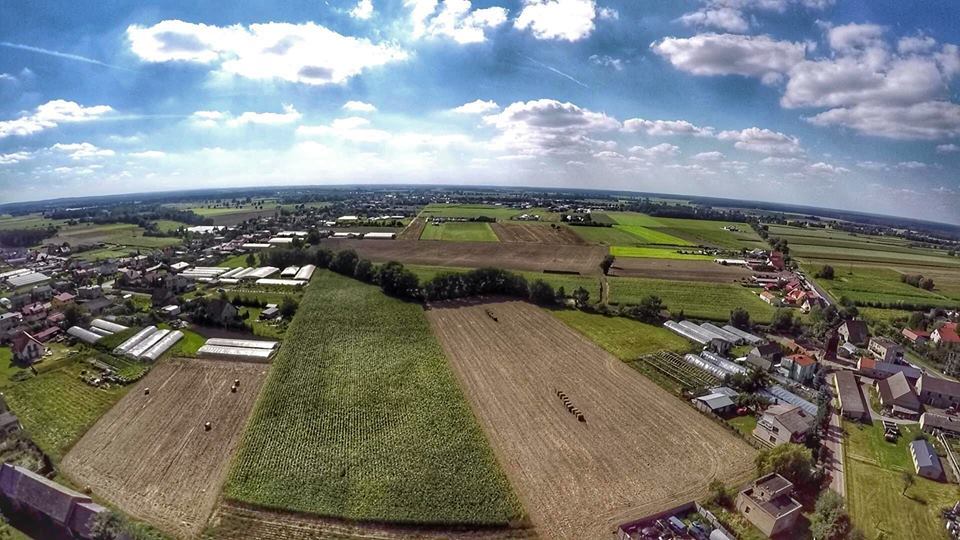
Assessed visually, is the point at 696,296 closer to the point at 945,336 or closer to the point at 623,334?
the point at 623,334

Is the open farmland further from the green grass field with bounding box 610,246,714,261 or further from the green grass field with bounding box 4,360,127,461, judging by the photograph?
the green grass field with bounding box 4,360,127,461

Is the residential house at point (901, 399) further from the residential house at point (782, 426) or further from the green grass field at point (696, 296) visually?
the green grass field at point (696, 296)

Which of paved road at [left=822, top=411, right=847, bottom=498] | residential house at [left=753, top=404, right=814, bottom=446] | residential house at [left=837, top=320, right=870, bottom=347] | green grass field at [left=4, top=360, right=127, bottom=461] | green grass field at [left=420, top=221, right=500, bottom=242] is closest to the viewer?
paved road at [left=822, top=411, right=847, bottom=498]

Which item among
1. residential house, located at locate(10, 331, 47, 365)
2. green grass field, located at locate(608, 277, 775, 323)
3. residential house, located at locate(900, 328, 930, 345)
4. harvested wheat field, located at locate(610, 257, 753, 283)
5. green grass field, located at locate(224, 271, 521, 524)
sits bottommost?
green grass field, located at locate(224, 271, 521, 524)

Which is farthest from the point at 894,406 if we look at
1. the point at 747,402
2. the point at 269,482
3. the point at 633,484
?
the point at 269,482

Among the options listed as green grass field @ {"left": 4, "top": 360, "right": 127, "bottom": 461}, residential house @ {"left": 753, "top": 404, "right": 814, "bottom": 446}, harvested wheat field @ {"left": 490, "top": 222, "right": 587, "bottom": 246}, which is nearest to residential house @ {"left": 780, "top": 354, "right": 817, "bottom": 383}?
residential house @ {"left": 753, "top": 404, "right": 814, "bottom": 446}

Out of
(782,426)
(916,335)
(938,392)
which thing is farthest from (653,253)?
(782,426)

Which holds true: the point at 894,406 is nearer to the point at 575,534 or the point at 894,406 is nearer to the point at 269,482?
the point at 575,534
